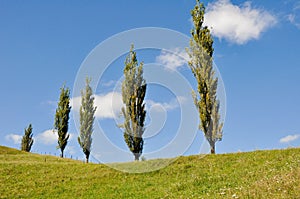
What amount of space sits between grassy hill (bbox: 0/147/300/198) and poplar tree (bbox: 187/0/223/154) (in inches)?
262

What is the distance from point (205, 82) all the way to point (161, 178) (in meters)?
15.1

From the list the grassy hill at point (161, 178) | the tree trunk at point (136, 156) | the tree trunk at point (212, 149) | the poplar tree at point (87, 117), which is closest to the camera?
the grassy hill at point (161, 178)

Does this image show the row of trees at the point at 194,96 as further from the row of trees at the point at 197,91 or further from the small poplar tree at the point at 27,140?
the small poplar tree at the point at 27,140

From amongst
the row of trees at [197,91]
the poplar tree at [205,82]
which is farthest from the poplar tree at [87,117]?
the poplar tree at [205,82]

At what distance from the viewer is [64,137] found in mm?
60812

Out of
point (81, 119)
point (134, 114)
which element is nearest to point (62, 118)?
point (81, 119)

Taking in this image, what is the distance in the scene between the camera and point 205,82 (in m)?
34.4

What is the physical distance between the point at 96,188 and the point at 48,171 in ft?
27.8

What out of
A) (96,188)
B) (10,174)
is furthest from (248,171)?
(10,174)

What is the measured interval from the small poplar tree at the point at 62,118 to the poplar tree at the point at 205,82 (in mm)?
33312

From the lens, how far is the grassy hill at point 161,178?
1625 cm

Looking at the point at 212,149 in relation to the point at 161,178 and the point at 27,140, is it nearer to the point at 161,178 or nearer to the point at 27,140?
the point at 161,178

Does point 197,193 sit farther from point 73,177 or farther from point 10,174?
point 10,174

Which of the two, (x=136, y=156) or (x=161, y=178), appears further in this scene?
(x=136, y=156)
